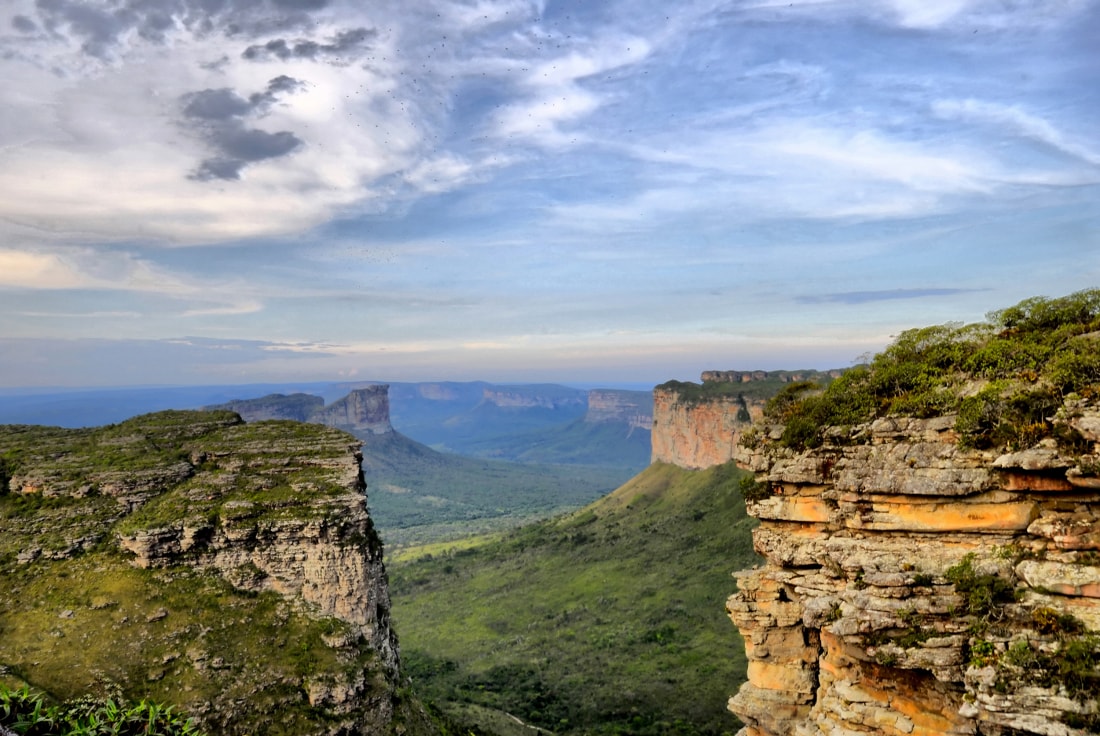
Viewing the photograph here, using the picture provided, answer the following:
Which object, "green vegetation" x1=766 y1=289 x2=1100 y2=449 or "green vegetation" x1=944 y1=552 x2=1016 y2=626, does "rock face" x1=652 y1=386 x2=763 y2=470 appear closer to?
"green vegetation" x1=766 y1=289 x2=1100 y2=449

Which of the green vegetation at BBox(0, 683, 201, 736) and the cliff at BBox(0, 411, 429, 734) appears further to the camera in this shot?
the cliff at BBox(0, 411, 429, 734)

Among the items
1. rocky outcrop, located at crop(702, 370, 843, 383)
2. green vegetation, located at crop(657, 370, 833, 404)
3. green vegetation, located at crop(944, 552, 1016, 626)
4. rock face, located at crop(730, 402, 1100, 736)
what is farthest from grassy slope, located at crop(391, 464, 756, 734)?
green vegetation, located at crop(944, 552, 1016, 626)

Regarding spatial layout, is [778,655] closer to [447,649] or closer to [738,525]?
[447,649]

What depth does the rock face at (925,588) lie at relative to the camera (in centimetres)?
1269

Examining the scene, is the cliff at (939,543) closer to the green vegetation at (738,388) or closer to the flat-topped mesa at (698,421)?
the flat-topped mesa at (698,421)

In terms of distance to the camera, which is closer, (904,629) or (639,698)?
(904,629)

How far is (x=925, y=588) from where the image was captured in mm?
14500

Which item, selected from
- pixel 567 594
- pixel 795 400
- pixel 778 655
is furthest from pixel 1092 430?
pixel 567 594

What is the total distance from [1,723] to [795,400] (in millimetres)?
26725

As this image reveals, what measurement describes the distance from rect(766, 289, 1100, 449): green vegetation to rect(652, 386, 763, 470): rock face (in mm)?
85504

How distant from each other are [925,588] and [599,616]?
62.6 metres

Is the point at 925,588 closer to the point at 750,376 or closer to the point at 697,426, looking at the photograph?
the point at 697,426

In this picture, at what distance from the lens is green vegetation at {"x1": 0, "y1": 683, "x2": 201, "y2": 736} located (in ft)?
65.8

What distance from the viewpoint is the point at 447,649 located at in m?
70.5
